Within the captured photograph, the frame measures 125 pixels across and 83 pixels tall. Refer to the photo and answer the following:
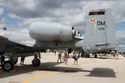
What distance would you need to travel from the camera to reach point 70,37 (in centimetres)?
1611

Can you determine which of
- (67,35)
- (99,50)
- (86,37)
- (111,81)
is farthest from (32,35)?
(111,81)

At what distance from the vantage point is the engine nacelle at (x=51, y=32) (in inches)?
631

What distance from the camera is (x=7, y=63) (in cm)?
1675

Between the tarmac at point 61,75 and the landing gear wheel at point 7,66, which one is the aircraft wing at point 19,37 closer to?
the landing gear wheel at point 7,66

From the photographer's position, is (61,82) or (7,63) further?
(7,63)

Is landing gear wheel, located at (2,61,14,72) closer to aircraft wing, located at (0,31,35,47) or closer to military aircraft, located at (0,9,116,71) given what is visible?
military aircraft, located at (0,9,116,71)

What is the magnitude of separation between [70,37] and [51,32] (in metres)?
1.38

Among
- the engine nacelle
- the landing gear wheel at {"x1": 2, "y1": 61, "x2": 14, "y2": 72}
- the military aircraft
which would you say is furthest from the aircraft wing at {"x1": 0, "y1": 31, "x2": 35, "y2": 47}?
the landing gear wheel at {"x1": 2, "y1": 61, "x2": 14, "y2": 72}

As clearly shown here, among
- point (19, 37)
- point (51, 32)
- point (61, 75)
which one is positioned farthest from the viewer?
point (19, 37)

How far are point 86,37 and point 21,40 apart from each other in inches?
217

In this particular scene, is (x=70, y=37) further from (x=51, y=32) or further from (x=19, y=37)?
(x=19, y=37)

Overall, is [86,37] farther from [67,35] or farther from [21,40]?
[21,40]

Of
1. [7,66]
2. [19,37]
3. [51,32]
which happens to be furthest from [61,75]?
[19,37]

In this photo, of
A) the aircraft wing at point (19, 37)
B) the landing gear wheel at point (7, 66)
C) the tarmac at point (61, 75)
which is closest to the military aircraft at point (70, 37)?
the landing gear wheel at point (7, 66)
